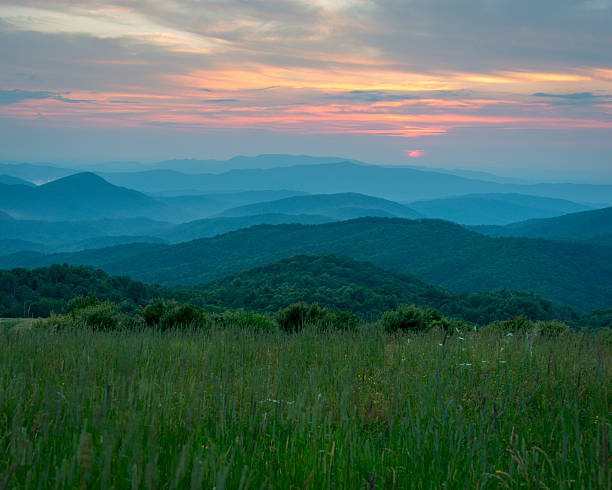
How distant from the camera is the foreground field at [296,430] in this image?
251 centimetres

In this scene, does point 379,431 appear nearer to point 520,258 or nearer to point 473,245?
point 520,258

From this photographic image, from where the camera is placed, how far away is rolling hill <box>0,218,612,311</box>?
4277 inches

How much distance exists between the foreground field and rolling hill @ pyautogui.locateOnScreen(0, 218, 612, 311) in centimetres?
10144

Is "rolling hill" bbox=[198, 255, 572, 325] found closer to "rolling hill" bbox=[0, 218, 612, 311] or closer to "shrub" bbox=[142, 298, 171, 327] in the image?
"rolling hill" bbox=[0, 218, 612, 311]

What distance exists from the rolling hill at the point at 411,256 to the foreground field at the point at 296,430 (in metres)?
101

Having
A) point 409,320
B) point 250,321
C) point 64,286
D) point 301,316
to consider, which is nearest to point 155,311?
point 250,321

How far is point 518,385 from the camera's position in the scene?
5.07 m

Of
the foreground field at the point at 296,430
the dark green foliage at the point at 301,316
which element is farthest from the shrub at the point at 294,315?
the foreground field at the point at 296,430

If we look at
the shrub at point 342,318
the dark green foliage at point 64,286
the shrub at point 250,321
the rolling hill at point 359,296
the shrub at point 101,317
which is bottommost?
the rolling hill at point 359,296

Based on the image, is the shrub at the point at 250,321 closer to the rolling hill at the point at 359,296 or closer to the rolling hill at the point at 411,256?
the rolling hill at the point at 359,296

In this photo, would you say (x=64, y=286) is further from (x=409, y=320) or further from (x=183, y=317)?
(x=409, y=320)

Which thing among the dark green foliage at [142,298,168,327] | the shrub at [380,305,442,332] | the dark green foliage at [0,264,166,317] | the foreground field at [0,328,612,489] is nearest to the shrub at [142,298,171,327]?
the dark green foliage at [142,298,168,327]

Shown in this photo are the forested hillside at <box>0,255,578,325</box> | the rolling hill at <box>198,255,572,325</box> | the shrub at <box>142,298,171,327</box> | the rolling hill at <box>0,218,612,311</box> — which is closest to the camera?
the shrub at <box>142,298,171,327</box>

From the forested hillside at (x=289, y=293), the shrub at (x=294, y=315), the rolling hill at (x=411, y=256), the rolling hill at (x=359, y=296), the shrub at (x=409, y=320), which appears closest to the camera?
the shrub at (x=409, y=320)
